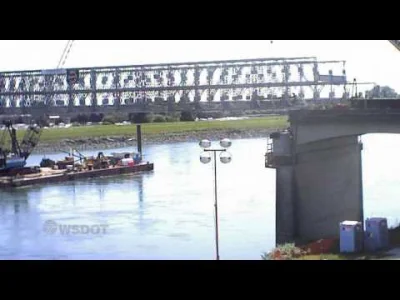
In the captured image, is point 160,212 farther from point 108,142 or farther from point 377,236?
point 108,142

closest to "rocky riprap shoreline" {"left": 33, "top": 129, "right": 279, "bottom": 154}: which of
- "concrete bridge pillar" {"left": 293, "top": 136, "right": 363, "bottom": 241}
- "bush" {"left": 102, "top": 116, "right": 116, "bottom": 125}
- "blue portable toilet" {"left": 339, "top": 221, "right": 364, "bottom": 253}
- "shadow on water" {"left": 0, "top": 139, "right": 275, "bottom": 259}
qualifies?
"bush" {"left": 102, "top": 116, "right": 116, "bottom": 125}

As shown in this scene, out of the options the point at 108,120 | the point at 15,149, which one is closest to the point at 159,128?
the point at 108,120

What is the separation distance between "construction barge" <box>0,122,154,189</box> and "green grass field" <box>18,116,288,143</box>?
781mm

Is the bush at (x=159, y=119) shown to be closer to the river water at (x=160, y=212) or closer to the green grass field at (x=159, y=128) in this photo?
the green grass field at (x=159, y=128)

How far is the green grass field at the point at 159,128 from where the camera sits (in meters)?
12.5

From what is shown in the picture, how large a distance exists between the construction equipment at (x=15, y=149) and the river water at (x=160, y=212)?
50.0 inches

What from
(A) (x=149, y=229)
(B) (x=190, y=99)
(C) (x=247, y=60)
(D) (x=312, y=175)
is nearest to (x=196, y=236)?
(A) (x=149, y=229)

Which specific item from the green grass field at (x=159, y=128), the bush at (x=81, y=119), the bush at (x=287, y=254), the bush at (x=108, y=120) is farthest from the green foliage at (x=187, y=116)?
the bush at (x=287, y=254)

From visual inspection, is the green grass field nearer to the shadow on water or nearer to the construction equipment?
the construction equipment

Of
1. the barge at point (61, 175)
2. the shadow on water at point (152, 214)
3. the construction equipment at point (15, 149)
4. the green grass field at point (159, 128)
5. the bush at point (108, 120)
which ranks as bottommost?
the shadow on water at point (152, 214)
